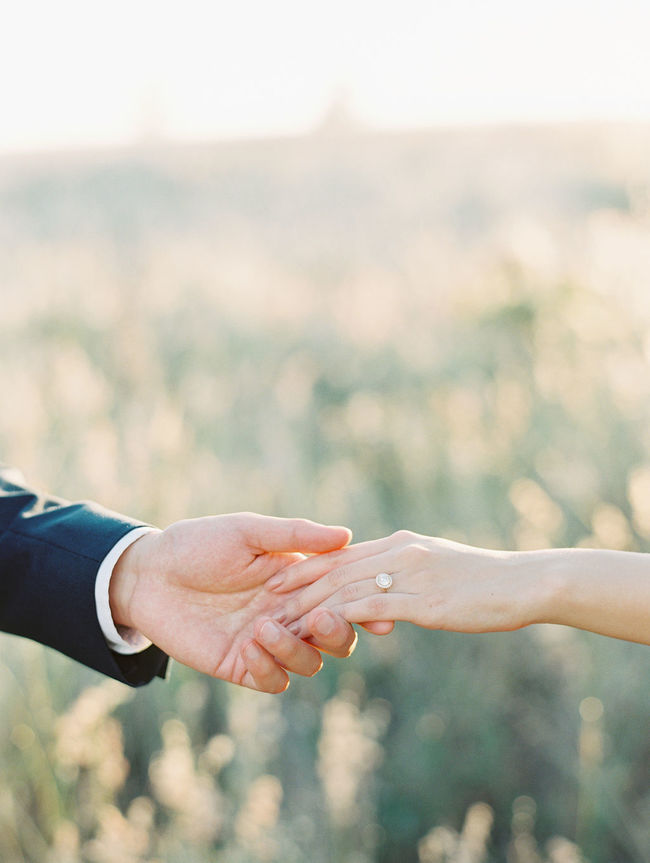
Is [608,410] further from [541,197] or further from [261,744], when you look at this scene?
[541,197]

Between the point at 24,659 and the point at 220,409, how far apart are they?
95.9 inches

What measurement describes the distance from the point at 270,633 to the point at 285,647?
0.15 feet

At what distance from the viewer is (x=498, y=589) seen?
1664 millimetres

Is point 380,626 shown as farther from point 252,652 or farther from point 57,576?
point 57,576

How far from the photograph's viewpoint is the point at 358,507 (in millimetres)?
3922

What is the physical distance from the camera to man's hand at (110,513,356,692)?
5.85ft

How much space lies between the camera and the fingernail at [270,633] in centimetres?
173

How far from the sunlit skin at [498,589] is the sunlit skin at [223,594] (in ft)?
0.28

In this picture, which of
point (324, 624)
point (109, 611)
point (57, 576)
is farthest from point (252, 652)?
point (57, 576)

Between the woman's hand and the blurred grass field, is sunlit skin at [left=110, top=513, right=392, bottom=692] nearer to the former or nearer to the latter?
the woman's hand

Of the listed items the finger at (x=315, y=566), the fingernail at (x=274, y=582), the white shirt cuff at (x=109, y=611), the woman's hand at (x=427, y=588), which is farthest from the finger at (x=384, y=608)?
the white shirt cuff at (x=109, y=611)

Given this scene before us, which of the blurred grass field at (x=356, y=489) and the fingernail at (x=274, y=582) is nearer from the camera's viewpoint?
the fingernail at (x=274, y=582)

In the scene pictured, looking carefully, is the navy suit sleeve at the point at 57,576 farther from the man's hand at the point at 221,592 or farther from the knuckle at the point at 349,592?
the knuckle at the point at 349,592

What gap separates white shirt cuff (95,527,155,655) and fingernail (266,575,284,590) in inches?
12.1
